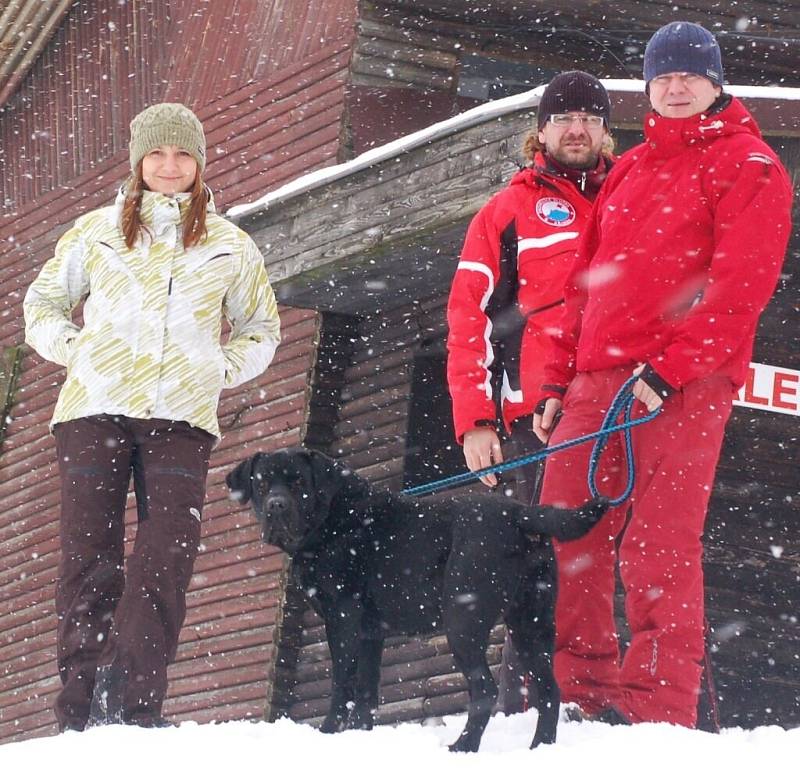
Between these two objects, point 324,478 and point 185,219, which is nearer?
point 324,478

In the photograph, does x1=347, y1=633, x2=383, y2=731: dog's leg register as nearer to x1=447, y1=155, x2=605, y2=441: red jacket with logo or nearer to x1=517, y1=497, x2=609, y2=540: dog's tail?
x1=517, y1=497, x2=609, y2=540: dog's tail

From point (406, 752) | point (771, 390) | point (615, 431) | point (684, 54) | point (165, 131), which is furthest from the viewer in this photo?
point (771, 390)

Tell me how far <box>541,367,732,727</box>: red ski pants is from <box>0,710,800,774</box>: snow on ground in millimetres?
200

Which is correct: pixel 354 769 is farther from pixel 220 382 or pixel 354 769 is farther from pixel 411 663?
pixel 411 663

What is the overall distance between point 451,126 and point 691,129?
3.26 m

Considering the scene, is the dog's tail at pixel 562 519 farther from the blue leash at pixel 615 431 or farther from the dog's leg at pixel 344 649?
the dog's leg at pixel 344 649

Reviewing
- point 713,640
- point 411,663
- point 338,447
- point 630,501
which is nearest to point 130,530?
point 338,447

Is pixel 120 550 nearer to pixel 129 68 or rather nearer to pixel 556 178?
pixel 556 178

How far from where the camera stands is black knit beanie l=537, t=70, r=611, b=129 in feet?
18.1

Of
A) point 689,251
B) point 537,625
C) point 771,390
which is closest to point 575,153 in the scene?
point 689,251

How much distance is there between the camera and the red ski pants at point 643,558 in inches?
174

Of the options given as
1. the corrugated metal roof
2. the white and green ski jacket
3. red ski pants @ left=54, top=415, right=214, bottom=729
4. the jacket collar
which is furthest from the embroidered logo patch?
the corrugated metal roof

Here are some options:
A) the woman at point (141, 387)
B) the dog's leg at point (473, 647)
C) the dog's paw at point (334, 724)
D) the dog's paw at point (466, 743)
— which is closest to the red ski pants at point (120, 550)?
the woman at point (141, 387)

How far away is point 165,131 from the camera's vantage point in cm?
531
